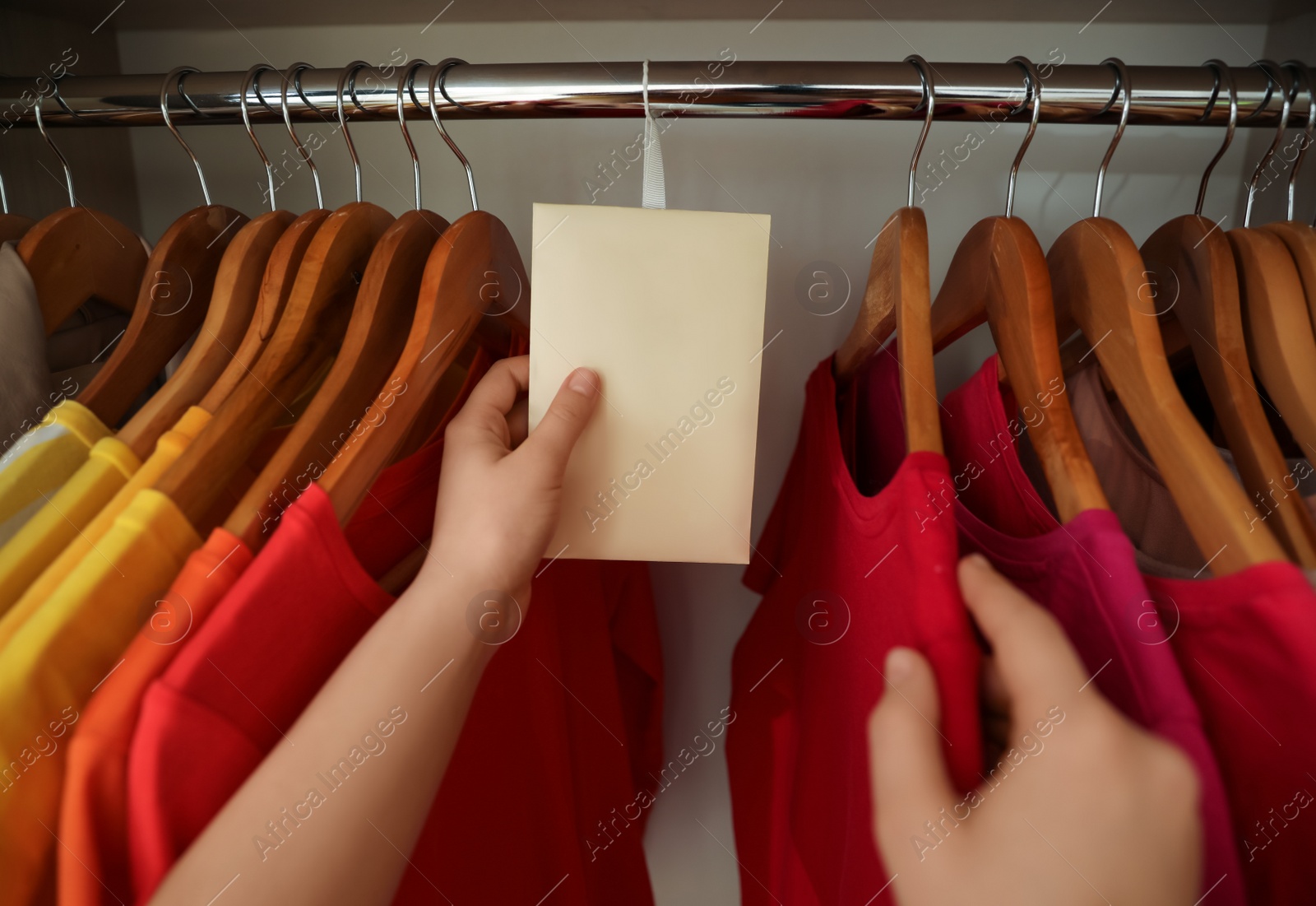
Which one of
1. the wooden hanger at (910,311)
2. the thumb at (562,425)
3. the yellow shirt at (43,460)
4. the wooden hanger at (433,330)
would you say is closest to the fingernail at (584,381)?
the thumb at (562,425)

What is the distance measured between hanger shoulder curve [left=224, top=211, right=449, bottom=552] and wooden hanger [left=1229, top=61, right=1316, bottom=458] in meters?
0.65

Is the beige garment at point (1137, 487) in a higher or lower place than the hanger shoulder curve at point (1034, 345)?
lower

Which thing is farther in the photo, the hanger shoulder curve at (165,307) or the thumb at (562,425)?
the hanger shoulder curve at (165,307)

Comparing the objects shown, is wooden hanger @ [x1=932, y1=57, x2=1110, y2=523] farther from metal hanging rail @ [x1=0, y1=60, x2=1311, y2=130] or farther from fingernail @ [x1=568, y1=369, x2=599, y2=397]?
fingernail @ [x1=568, y1=369, x2=599, y2=397]

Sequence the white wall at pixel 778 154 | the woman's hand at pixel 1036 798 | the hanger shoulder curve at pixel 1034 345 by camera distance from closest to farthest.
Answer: the woman's hand at pixel 1036 798
the hanger shoulder curve at pixel 1034 345
the white wall at pixel 778 154

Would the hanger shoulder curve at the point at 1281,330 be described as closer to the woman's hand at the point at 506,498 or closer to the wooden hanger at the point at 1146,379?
the wooden hanger at the point at 1146,379

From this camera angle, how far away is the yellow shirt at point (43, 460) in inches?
16.6

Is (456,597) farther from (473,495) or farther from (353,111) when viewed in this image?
(353,111)

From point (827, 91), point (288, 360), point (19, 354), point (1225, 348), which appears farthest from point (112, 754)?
point (1225, 348)

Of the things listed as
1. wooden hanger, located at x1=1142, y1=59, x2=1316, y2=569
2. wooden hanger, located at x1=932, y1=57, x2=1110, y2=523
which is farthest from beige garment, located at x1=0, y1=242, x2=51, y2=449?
wooden hanger, located at x1=1142, y1=59, x2=1316, y2=569

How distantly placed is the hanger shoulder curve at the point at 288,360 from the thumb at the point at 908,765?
0.47 metres

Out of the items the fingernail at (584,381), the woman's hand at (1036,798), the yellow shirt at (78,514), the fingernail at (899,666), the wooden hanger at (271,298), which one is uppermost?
the wooden hanger at (271,298)

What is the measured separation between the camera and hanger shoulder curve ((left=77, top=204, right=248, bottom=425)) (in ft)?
1.79

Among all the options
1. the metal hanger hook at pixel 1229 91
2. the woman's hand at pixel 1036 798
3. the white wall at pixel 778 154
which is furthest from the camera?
the white wall at pixel 778 154
